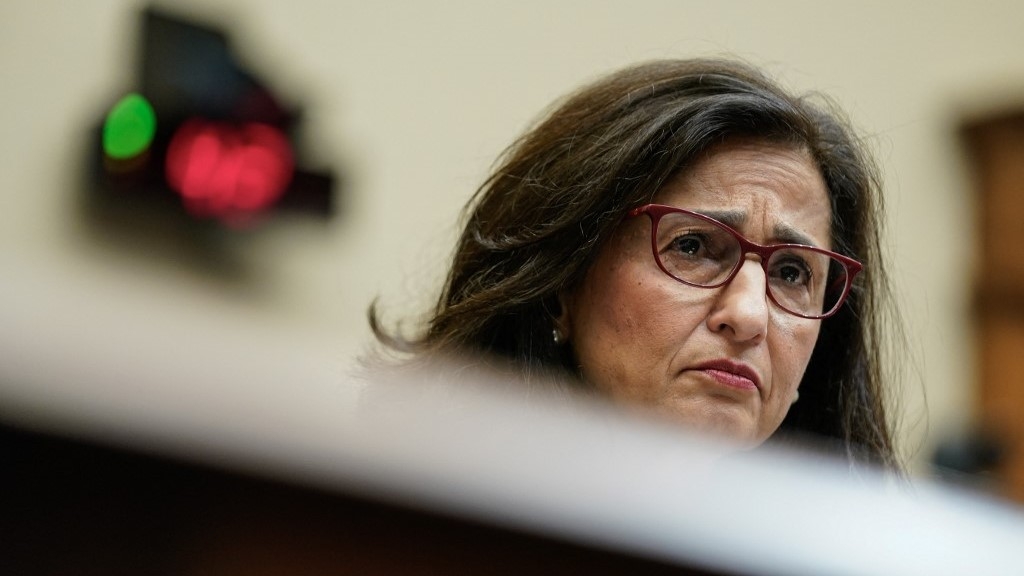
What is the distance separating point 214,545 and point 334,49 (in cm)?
311

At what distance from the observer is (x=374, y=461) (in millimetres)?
360

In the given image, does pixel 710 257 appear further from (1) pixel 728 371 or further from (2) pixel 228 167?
(2) pixel 228 167

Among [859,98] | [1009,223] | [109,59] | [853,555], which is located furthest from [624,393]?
[1009,223]

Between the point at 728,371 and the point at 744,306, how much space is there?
85 millimetres

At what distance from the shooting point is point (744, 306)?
5.04ft

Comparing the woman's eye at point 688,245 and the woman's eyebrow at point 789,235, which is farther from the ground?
the woman's eyebrow at point 789,235

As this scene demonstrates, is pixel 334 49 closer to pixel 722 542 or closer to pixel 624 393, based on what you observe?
pixel 624 393

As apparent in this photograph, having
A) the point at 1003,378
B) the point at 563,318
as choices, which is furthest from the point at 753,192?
the point at 1003,378

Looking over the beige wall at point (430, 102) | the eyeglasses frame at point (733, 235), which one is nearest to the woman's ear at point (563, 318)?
the eyeglasses frame at point (733, 235)

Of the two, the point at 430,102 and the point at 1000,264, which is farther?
the point at 1000,264

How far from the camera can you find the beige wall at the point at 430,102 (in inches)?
118

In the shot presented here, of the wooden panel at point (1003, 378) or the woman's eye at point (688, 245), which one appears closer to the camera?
the woman's eye at point (688, 245)

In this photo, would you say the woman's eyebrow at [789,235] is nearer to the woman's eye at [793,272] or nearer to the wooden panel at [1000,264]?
the woman's eye at [793,272]

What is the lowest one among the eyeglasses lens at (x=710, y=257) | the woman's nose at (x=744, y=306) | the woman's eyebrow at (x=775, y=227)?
the woman's nose at (x=744, y=306)
